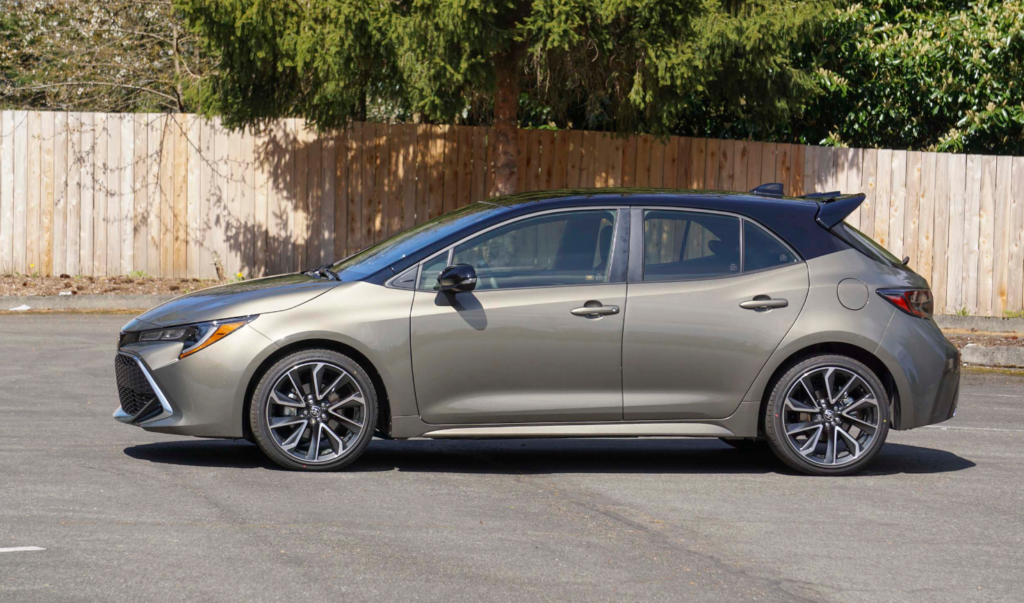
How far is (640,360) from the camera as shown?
23.9 feet

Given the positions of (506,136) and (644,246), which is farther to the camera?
(506,136)

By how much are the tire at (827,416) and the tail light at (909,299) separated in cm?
43

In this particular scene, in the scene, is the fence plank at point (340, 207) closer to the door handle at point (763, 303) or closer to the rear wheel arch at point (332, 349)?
the rear wheel arch at point (332, 349)

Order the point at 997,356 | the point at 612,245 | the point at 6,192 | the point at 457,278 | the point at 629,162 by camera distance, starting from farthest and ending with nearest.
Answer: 1. the point at 629,162
2. the point at 6,192
3. the point at 997,356
4. the point at 612,245
5. the point at 457,278

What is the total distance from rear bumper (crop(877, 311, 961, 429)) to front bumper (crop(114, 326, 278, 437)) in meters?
3.64

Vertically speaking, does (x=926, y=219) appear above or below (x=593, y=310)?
above

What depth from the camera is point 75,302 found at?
15.1 m

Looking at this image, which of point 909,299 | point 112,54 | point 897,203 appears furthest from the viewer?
point 112,54

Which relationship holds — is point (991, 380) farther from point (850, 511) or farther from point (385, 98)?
point (385, 98)

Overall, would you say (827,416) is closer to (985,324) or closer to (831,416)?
(831,416)

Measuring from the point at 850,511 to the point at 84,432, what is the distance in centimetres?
486

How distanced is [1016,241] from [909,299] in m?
9.48

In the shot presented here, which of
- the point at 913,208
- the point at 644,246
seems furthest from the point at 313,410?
the point at 913,208

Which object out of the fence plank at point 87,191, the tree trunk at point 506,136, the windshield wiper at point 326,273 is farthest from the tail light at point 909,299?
the fence plank at point 87,191
